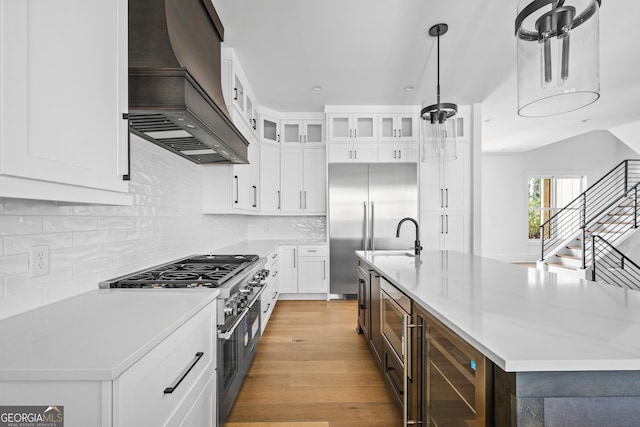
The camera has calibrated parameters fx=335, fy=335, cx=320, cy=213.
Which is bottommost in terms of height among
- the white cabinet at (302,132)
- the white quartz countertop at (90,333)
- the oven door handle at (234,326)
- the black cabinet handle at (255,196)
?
the oven door handle at (234,326)

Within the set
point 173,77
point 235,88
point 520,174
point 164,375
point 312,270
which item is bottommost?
point 312,270

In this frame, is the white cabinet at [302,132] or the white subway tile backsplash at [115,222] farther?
the white cabinet at [302,132]

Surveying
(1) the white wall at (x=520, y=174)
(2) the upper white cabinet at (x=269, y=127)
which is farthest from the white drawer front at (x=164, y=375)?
(1) the white wall at (x=520, y=174)

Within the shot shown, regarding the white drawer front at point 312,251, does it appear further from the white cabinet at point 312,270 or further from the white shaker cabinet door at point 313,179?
the white shaker cabinet door at point 313,179

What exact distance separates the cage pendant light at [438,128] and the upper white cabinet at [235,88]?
5.51 ft

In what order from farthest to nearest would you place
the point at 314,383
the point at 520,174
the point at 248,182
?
the point at 520,174
the point at 248,182
the point at 314,383

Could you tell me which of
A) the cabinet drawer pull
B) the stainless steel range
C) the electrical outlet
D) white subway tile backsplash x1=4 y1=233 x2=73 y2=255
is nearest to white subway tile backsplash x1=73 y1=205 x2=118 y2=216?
white subway tile backsplash x1=4 y1=233 x2=73 y2=255

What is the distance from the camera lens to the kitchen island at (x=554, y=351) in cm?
79

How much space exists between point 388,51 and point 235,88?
1491 mm

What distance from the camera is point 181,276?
6.02ft

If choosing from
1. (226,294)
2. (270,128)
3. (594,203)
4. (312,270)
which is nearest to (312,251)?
(312,270)

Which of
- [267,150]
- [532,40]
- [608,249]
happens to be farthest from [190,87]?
[608,249]

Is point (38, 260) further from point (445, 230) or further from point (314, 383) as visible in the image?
point (445, 230)

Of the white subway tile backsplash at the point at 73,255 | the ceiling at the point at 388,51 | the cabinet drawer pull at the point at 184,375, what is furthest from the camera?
the ceiling at the point at 388,51
